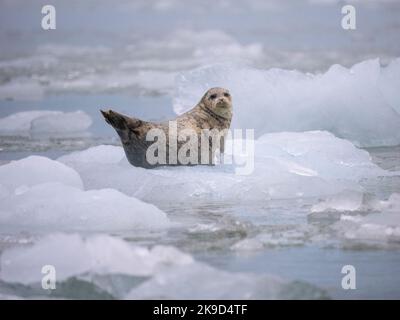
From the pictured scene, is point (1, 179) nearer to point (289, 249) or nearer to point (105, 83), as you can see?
point (289, 249)

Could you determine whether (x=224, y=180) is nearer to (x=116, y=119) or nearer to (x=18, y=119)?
(x=116, y=119)

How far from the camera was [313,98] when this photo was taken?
32.7ft

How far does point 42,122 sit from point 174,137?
17.5ft

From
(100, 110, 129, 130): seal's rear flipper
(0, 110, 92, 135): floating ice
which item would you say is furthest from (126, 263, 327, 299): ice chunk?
(0, 110, 92, 135): floating ice

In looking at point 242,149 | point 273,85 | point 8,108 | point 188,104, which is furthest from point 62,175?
point 8,108

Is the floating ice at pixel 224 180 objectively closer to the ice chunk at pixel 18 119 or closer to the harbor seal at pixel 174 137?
the harbor seal at pixel 174 137

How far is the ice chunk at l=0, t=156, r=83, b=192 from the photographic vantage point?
6508 millimetres

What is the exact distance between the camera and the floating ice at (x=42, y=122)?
11.8 meters

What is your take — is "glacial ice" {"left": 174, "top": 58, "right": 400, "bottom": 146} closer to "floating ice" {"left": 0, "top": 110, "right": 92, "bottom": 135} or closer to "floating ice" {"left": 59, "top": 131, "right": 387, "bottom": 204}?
"floating ice" {"left": 59, "top": 131, "right": 387, "bottom": 204}

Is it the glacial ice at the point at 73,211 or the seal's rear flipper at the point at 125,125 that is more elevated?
the seal's rear flipper at the point at 125,125

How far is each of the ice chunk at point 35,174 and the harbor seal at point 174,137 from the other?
2.05 feet

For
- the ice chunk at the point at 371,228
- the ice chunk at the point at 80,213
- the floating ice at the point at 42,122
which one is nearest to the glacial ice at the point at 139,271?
the ice chunk at the point at 80,213

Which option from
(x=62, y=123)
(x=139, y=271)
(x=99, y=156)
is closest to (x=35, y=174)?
(x=99, y=156)
